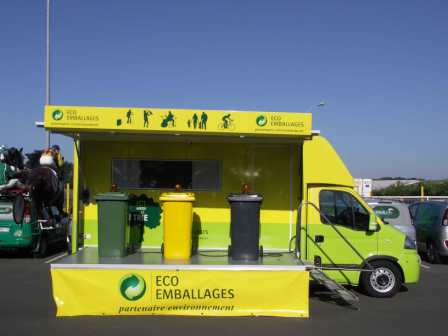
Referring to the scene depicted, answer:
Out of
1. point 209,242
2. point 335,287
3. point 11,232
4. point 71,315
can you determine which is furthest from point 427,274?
point 11,232

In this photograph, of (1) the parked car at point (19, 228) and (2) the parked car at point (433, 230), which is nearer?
(1) the parked car at point (19, 228)

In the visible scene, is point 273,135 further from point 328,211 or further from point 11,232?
point 11,232

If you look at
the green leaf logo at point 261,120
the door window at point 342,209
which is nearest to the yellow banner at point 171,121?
the green leaf logo at point 261,120

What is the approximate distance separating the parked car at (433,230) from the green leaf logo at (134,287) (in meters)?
9.31

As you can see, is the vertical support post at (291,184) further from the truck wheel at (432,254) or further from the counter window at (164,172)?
the truck wheel at (432,254)

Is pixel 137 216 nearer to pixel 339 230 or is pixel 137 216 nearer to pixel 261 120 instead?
pixel 261 120

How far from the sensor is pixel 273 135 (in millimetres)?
7891

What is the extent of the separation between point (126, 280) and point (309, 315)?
8.99ft

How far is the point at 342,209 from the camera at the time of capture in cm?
920

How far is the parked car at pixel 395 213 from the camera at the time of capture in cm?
1284

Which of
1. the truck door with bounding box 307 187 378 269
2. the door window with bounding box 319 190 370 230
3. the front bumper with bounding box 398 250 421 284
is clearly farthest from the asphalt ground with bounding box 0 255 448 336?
the door window with bounding box 319 190 370 230

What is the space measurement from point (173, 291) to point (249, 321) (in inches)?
44.9

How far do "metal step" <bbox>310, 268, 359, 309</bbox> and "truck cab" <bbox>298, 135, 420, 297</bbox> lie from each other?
235mm

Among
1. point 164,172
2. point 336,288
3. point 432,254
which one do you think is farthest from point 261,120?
point 432,254
